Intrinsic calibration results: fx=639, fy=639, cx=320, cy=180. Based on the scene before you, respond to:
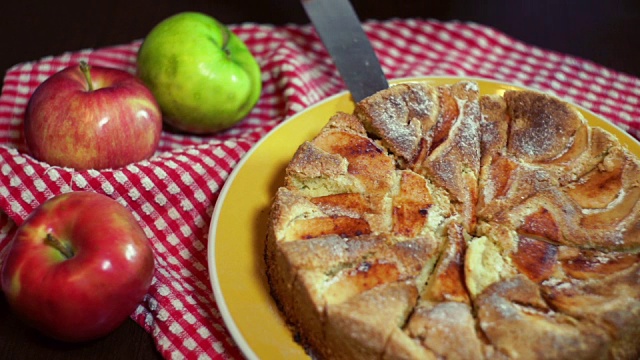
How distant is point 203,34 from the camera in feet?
6.86

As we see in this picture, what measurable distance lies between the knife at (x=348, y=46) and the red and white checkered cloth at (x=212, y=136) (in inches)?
7.6

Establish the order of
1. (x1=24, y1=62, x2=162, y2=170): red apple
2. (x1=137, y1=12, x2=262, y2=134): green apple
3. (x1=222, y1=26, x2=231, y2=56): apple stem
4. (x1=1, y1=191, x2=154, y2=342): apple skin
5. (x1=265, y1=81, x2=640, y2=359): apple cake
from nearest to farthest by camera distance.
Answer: (x1=265, y1=81, x2=640, y2=359): apple cake, (x1=1, y1=191, x2=154, y2=342): apple skin, (x1=24, y1=62, x2=162, y2=170): red apple, (x1=137, y1=12, x2=262, y2=134): green apple, (x1=222, y1=26, x2=231, y2=56): apple stem

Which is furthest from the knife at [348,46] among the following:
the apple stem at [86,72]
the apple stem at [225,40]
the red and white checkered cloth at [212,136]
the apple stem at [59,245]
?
the apple stem at [59,245]

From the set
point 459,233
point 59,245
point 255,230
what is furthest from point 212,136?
point 459,233

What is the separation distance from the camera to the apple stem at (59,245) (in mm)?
1444

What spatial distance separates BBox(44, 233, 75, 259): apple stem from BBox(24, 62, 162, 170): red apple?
440mm

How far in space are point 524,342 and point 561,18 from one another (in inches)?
78.9

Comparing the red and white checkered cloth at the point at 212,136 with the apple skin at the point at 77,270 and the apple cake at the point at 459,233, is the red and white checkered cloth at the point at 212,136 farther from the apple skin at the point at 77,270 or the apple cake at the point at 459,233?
the apple cake at the point at 459,233

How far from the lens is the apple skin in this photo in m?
1.42

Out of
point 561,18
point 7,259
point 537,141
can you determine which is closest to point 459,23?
point 561,18

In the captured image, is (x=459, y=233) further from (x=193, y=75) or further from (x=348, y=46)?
(x=193, y=75)

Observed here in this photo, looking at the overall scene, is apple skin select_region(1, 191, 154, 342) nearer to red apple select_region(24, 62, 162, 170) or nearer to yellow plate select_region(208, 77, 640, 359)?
yellow plate select_region(208, 77, 640, 359)

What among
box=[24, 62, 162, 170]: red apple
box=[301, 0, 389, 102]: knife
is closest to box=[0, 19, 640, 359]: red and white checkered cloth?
box=[24, 62, 162, 170]: red apple

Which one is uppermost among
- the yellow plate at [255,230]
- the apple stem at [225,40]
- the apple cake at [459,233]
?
the apple stem at [225,40]
